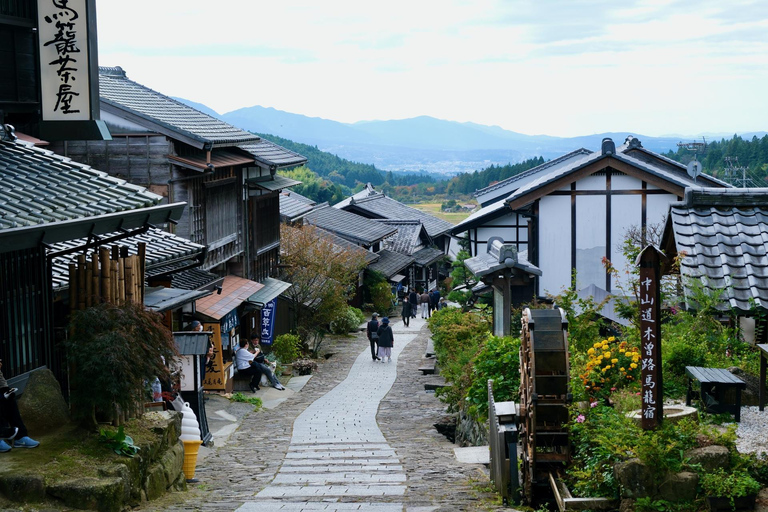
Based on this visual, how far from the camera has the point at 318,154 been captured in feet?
633

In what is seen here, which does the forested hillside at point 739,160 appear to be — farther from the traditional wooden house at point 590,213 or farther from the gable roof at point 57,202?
the gable roof at point 57,202

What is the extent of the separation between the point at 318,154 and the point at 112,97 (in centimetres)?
17207

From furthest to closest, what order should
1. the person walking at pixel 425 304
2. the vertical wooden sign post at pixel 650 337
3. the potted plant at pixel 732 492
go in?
the person walking at pixel 425 304 → the vertical wooden sign post at pixel 650 337 → the potted plant at pixel 732 492

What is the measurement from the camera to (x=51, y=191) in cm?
959

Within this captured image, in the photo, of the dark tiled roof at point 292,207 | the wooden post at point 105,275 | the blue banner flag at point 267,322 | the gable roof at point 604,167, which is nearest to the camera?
the wooden post at point 105,275

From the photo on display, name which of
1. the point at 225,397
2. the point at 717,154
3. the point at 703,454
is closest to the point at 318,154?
the point at 717,154

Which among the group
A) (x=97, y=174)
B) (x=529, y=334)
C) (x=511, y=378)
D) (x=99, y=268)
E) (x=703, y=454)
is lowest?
(x=511, y=378)

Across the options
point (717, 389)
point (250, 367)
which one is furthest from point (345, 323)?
point (717, 389)

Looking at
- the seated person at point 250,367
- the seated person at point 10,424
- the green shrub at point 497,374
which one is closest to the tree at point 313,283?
the seated person at point 250,367

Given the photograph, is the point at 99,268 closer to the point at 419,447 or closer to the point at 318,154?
the point at 419,447

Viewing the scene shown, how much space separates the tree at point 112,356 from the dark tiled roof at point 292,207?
27.5m

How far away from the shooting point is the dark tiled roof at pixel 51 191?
8.71 m

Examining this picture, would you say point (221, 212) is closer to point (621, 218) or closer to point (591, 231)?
point (591, 231)

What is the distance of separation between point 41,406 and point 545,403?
19.6 ft
